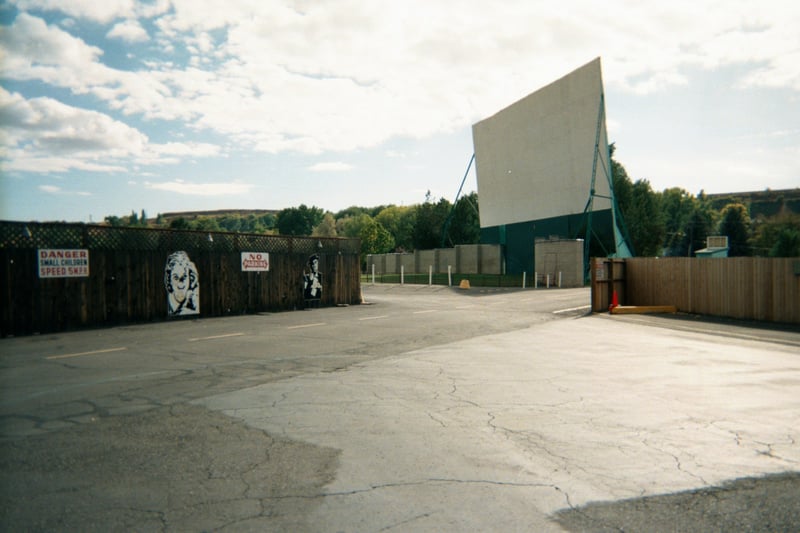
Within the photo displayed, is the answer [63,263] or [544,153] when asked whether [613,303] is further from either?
[544,153]

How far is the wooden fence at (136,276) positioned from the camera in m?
14.1

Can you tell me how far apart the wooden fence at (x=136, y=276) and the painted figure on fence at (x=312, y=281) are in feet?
0.51

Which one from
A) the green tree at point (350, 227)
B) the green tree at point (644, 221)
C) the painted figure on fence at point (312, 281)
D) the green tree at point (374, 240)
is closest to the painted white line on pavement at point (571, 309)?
the painted figure on fence at point (312, 281)

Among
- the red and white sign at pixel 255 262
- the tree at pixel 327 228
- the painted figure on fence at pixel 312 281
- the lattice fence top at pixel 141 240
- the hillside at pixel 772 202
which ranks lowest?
the painted figure on fence at pixel 312 281

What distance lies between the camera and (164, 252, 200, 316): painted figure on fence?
1744cm

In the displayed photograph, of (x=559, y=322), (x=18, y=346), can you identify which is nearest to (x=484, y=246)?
(x=559, y=322)

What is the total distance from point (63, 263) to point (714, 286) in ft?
69.7

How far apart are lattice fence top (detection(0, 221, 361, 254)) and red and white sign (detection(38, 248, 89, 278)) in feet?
0.58

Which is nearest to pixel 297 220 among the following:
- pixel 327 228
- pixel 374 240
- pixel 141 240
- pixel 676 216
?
pixel 327 228

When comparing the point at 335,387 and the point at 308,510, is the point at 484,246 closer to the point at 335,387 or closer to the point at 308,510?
the point at 335,387

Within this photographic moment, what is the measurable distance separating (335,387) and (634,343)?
8.37 metres

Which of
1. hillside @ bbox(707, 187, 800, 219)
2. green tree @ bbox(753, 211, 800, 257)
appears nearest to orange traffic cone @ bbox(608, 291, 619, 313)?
green tree @ bbox(753, 211, 800, 257)

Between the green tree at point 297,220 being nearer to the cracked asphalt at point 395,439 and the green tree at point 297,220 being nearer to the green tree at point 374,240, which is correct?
the green tree at point 374,240

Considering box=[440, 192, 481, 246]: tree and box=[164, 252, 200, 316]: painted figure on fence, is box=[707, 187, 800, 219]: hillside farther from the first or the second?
box=[164, 252, 200, 316]: painted figure on fence
